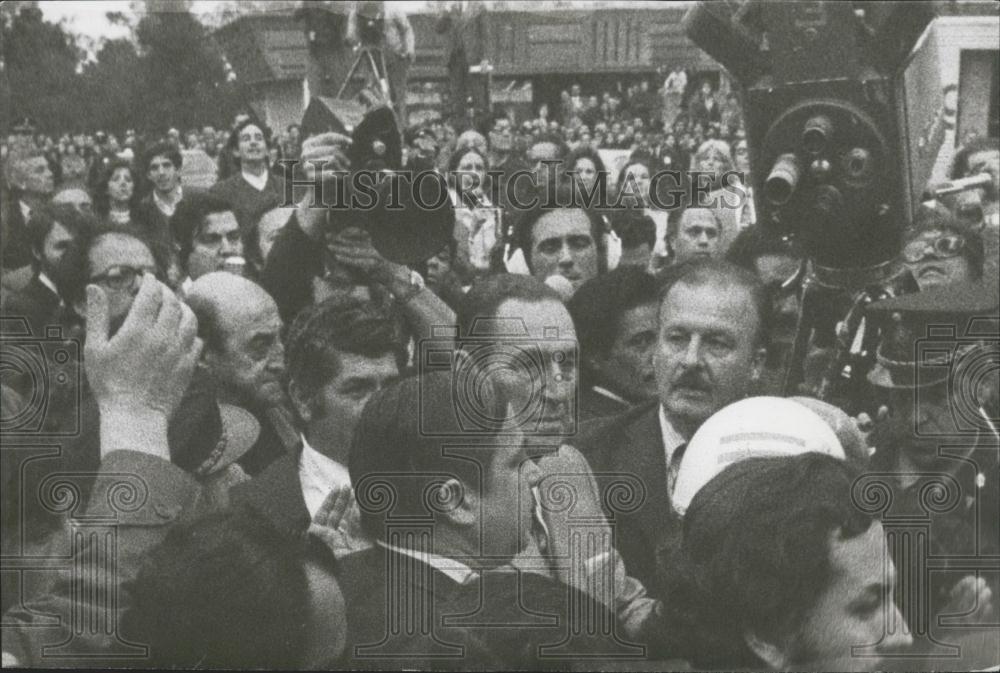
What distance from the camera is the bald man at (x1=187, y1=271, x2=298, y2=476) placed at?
4.33m

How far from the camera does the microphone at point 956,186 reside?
438 cm

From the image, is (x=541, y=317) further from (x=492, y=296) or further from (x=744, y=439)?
(x=744, y=439)

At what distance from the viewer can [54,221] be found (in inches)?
175

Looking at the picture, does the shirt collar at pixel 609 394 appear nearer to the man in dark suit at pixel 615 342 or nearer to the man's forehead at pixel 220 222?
the man in dark suit at pixel 615 342

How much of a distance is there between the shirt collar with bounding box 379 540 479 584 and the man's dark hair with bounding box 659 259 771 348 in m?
1.00

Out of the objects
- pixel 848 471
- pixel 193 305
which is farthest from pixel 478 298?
pixel 848 471

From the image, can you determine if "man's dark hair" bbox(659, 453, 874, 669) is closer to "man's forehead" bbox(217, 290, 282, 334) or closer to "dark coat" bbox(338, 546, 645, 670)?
"dark coat" bbox(338, 546, 645, 670)

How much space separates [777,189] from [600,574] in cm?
133

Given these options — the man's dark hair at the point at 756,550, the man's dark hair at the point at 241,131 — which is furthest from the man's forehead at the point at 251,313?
the man's dark hair at the point at 756,550

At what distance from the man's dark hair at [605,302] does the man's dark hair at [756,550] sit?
0.56 meters

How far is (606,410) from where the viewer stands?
14.2ft

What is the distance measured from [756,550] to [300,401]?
4.89 ft

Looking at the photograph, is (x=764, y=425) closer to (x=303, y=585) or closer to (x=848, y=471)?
(x=848, y=471)

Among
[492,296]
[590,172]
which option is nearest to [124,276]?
[492,296]
